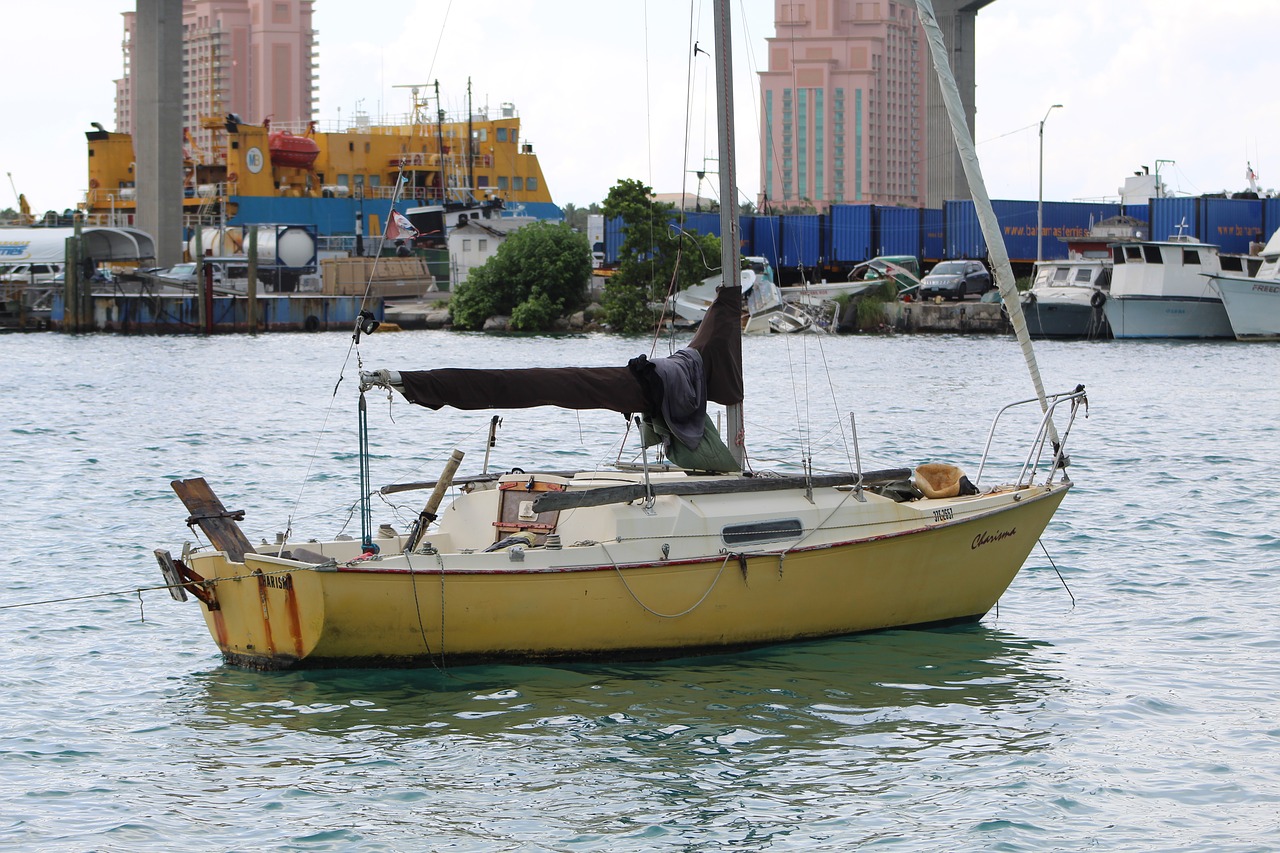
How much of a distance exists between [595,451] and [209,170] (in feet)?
259

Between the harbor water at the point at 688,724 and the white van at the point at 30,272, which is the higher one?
the white van at the point at 30,272

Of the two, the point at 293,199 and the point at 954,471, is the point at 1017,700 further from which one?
the point at 293,199

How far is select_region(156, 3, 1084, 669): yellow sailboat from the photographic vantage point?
11.6m

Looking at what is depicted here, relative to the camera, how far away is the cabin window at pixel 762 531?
1225cm

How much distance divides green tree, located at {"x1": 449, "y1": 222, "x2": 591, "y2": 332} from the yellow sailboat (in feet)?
192

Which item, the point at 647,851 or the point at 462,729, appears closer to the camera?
the point at 647,851

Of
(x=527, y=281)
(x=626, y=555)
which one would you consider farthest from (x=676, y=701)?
(x=527, y=281)

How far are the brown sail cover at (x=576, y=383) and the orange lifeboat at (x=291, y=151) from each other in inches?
3619

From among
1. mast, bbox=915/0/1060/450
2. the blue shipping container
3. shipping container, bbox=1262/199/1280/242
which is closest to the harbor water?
mast, bbox=915/0/1060/450

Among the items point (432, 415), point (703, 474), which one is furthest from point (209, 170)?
point (703, 474)

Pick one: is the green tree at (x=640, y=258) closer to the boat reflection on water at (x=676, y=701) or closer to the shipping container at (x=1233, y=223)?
the shipping container at (x=1233, y=223)

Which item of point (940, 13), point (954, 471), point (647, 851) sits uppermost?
point (940, 13)

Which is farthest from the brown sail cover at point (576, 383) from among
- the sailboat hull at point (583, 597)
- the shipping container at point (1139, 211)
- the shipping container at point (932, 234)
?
the shipping container at point (932, 234)

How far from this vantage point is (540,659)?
12078 mm
